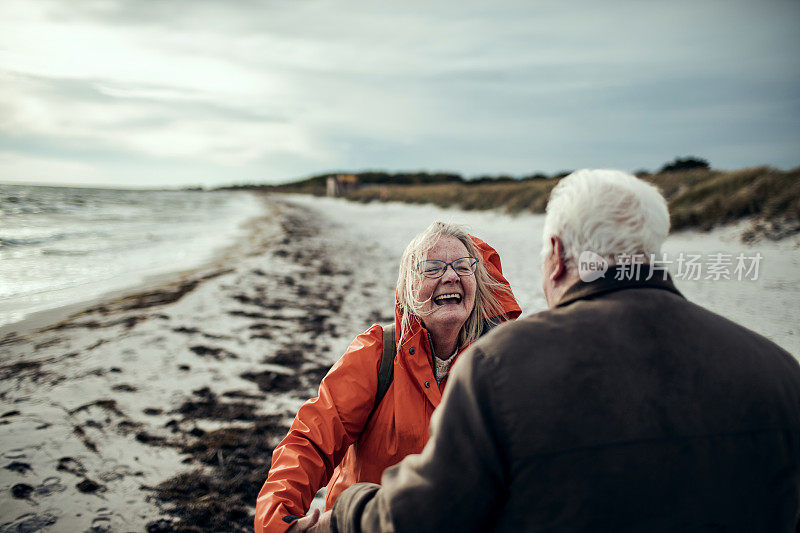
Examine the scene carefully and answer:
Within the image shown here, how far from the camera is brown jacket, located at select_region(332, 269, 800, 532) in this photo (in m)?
0.97

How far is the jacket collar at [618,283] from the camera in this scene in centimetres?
112

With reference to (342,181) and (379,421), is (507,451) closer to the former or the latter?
(379,421)

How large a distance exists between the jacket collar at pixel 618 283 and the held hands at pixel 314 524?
1015mm

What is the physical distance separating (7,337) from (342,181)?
217ft

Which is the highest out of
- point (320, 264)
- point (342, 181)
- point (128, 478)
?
point (342, 181)

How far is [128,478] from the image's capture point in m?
3.08

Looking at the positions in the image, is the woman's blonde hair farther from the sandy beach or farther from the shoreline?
the shoreline

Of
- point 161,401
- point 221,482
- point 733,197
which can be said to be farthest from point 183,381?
point 733,197

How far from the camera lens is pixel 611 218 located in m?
1.16

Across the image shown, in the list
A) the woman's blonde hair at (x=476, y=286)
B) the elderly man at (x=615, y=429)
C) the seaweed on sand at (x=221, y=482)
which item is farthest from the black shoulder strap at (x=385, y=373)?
the seaweed on sand at (x=221, y=482)

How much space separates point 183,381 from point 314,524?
132 inches

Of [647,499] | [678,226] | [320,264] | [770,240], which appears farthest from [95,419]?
[678,226]

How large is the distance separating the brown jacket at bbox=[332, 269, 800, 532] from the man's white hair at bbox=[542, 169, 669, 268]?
0.13 metres

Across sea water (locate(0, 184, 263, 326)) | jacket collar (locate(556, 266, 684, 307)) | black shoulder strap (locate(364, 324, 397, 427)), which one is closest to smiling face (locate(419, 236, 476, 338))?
black shoulder strap (locate(364, 324, 397, 427))
